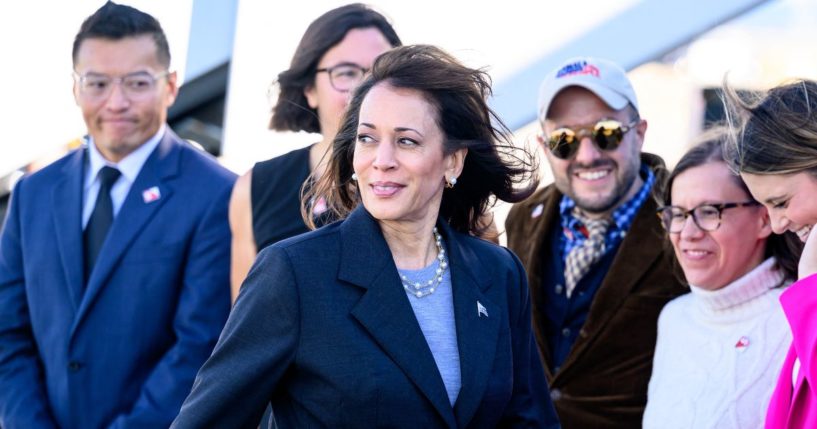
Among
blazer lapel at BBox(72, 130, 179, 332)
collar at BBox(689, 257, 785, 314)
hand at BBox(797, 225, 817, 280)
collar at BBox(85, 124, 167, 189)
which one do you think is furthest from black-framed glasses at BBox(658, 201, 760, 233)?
collar at BBox(85, 124, 167, 189)

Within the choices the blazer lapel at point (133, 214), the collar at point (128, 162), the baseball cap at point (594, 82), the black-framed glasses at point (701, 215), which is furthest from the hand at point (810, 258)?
the collar at point (128, 162)

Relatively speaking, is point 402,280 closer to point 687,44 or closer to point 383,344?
point 383,344

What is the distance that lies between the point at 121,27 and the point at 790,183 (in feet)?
7.22

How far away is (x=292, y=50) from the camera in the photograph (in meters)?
5.98

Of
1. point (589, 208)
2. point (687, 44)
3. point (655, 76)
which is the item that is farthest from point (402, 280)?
point (655, 76)

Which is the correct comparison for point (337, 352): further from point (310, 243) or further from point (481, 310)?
point (481, 310)

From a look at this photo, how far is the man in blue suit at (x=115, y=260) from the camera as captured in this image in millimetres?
3965

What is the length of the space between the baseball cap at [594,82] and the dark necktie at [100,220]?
1.38 meters

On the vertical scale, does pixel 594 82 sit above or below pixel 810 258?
above

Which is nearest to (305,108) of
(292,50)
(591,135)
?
(591,135)

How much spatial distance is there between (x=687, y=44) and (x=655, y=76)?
2.54 metres

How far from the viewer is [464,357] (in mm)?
2861

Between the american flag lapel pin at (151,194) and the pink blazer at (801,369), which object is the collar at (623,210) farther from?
the american flag lapel pin at (151,194)

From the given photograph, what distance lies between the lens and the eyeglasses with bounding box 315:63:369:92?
13.4 ft
